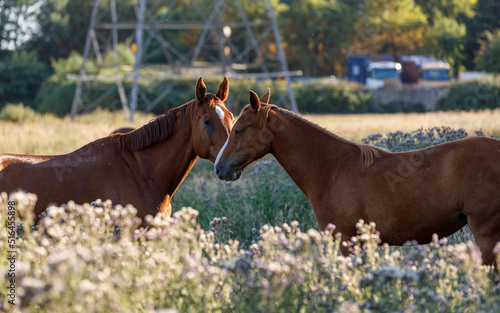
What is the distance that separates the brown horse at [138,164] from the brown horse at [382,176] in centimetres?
40

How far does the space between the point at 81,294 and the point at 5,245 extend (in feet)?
4.84

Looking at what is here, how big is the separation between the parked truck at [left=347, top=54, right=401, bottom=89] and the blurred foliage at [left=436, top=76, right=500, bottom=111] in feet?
30.0

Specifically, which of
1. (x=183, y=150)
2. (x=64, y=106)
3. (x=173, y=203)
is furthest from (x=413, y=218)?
(x=64, y=106)

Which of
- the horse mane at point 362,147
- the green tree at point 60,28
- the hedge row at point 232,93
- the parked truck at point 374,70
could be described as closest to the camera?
the horse mane at point 362,147

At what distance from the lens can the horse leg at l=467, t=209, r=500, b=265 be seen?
491 centimetres

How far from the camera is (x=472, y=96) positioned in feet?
94.5

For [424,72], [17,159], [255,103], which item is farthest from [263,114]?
[424,72]

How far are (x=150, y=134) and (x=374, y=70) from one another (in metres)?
42.2

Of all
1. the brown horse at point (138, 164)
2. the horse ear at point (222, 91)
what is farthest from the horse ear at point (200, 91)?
the horse ear at point (222, 91)

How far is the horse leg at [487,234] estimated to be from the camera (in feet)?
16.1

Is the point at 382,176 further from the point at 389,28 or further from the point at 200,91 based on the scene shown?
the point at 389,28

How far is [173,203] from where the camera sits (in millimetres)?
9016

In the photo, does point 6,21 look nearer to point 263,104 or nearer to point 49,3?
point 49,3

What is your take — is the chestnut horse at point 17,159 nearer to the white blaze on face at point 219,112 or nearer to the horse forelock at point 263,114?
the white blaze on face at point 219,112
